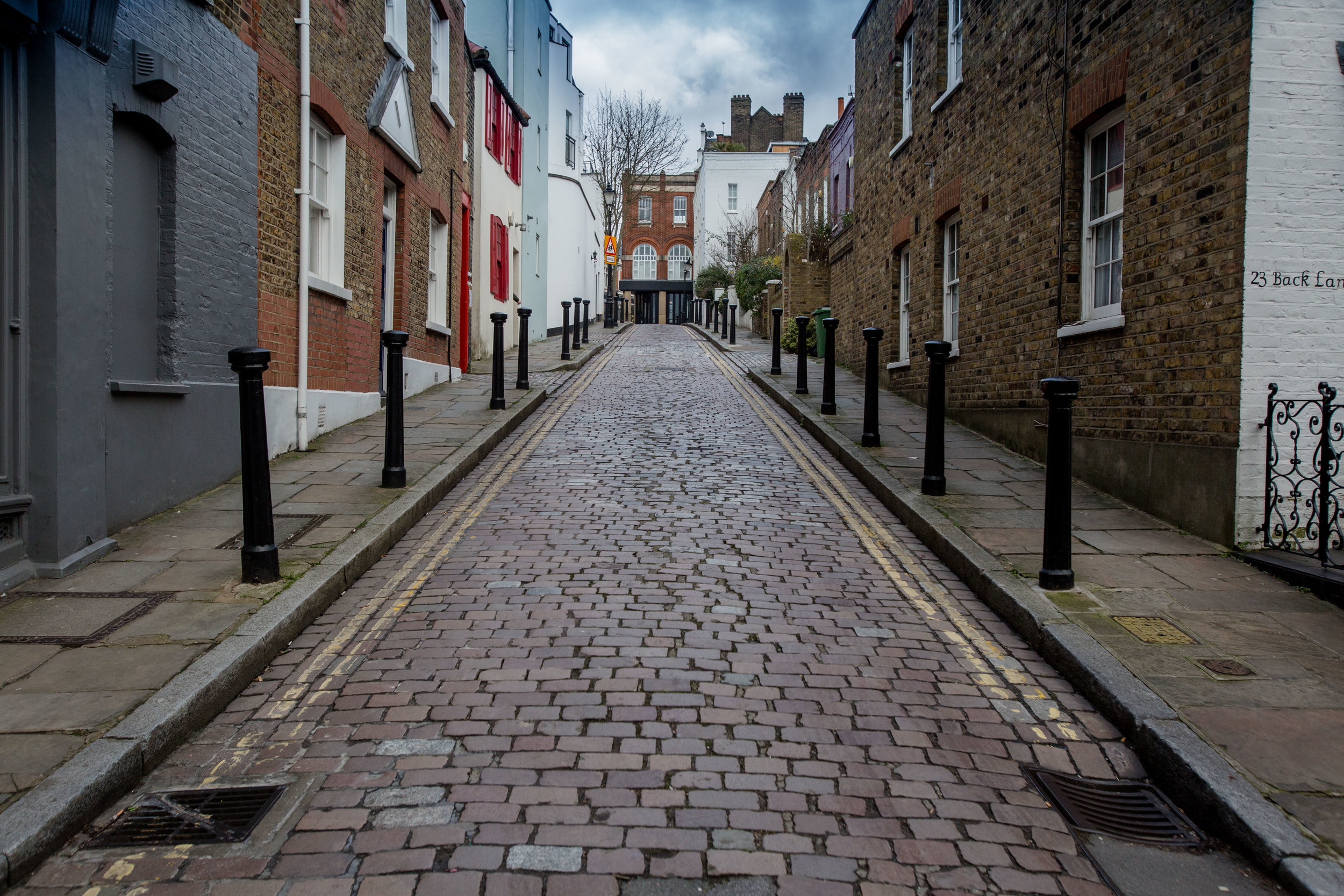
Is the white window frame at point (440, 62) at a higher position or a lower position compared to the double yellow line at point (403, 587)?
higher

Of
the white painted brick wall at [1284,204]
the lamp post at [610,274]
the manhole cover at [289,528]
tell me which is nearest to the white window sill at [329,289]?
the manhole cover at [289,528]

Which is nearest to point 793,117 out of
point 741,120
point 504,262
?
point 741,120

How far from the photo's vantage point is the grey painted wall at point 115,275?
200 inches

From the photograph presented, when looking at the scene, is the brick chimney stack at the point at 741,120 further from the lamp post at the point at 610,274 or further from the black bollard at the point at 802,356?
the black bollard at the point at 802,356

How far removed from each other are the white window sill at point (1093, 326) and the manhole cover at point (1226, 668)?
12.4 feet

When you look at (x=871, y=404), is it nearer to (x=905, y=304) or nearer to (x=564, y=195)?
(x=905, y=304)

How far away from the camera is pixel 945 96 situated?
1188 centimetres

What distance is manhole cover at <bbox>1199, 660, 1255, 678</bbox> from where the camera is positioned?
409 cm

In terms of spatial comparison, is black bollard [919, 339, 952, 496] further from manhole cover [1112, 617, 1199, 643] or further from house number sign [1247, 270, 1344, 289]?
manhole cover [1112, 617, 1199, 643]

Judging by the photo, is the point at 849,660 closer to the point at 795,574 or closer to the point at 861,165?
the point at 795,574

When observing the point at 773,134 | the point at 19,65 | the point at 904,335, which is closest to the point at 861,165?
the point at 904,335

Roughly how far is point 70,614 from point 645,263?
59.6 metres

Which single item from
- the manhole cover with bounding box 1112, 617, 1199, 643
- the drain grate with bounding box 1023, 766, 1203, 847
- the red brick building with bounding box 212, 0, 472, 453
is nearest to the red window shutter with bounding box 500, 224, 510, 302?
the red brick building with bounding box 212, 0, 472, 453

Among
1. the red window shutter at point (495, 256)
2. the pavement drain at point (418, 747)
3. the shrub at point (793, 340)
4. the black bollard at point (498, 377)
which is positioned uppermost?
the red window shutter at point (495, 256)
